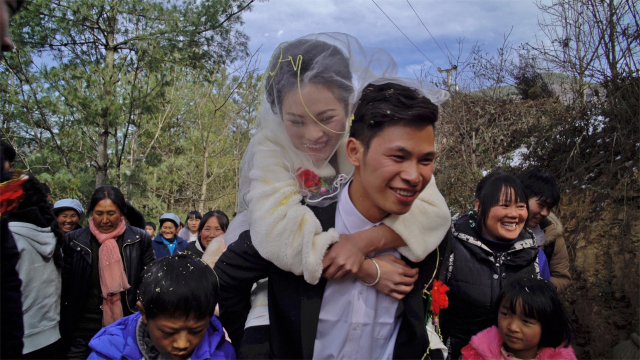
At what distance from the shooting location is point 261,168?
1.61 meters

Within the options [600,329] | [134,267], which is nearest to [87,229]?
[134,267]

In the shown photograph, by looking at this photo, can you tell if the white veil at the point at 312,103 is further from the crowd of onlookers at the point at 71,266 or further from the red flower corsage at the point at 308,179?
the crowd of onlookers at the point at 71,266

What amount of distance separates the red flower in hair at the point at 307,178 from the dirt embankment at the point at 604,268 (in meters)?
4.68

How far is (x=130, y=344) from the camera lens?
1.68 m

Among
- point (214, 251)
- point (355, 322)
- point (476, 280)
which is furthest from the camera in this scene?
point (214, 251)

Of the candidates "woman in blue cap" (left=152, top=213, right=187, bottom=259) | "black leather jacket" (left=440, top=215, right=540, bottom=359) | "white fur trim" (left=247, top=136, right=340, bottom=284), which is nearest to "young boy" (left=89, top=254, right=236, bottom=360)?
"white fur trim" (left=247, top=136, right=340, bottom=284)

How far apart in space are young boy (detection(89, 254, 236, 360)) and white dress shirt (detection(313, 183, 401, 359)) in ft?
1.51

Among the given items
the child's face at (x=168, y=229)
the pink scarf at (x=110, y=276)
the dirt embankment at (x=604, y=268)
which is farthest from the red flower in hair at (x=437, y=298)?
the child's face at (x=168, y=229)

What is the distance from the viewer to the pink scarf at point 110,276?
10.9 feet

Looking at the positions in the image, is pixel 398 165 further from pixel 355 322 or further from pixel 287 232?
pixel 355 322

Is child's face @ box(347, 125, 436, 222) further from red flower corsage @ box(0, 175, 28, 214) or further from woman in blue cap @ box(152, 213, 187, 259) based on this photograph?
woman in blue cap @ box(152, 213, 187, 259)

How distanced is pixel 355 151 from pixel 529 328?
1309mm

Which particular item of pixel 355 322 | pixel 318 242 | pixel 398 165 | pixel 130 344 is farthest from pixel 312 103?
pixel 130 344

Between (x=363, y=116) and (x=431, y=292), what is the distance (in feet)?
2.42
